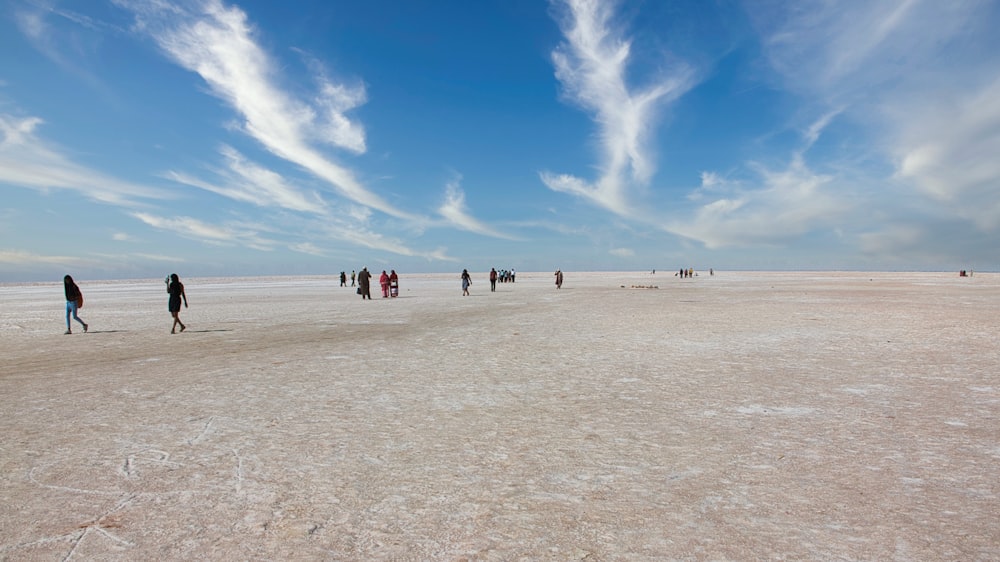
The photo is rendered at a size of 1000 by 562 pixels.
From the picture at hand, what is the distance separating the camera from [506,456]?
4977 millimetres

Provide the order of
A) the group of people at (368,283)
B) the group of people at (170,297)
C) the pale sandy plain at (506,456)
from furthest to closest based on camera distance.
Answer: the group of people at (368,283) < the group of people at (170,297) < the pale sandy plain at (506,456)

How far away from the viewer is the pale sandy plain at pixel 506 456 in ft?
11.3

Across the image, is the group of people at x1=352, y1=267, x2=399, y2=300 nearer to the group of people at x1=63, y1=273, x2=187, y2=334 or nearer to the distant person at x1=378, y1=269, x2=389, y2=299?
the distant person at x1=378, y1=269, x2=389, y2=299

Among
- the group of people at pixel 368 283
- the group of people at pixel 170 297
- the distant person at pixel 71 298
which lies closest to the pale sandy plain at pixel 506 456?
the group of people at pixel 170 297

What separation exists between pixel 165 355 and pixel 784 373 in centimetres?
1257

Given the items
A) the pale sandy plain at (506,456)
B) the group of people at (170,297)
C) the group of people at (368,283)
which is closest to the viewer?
the pale sandy plain at (506,456)

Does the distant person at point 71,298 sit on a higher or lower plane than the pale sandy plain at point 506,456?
higher

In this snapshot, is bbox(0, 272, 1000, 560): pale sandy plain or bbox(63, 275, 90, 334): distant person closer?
bbox(0, 272, 1000, 560): pale sandy plain

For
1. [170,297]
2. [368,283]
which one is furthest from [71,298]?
[368,283]

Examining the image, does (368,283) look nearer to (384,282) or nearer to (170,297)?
(384,282)

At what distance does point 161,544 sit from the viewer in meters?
3.40

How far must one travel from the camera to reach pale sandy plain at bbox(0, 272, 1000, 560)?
3436 mm

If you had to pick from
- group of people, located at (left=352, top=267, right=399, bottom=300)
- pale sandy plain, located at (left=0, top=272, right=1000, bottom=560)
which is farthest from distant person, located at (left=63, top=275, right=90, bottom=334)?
group of people, located at (left=352, top=267, right=399, bottom=300)

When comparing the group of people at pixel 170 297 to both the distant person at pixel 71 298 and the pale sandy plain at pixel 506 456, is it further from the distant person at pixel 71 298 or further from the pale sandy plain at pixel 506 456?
the pale sandy plain at pixel 506 456
